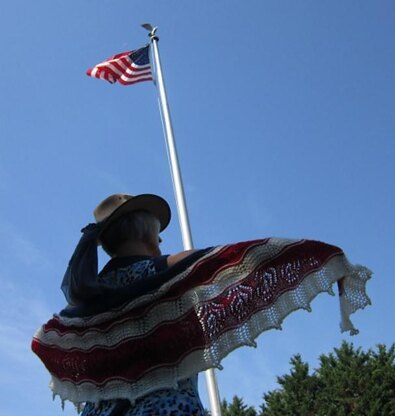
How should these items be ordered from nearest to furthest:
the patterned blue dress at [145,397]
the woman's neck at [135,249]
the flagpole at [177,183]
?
1. the patterned blue dress at [145,397]
2. the woman's neck at [135,249]
3. the flagpole at [177,183]

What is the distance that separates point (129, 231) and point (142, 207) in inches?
4.9

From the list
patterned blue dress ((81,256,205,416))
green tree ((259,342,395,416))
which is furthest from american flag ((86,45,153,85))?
green tree ((259,342,395,416))

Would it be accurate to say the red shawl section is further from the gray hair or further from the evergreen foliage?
the evergreen foliage

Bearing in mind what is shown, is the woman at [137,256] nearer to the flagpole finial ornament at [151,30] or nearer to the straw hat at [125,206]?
the straw hat at [125,206]

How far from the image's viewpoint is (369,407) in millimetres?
28797

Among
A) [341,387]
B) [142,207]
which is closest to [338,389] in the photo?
→ [341,387]

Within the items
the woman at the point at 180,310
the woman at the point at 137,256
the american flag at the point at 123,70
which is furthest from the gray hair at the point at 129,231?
the american flag at the point at 123,70

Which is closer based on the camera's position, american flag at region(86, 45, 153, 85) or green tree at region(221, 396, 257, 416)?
american flag at region(86, 45, 153, 85)

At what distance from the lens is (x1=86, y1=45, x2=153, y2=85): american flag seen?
10633 millimetres

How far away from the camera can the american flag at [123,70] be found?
10.6 metres

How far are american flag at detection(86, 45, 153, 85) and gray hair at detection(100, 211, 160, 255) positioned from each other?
8381mm

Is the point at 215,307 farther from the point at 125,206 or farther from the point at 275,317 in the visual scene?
the point at 125,206

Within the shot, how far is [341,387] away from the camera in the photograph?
3041 centimetres

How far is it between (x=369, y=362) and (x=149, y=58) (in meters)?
24.3
